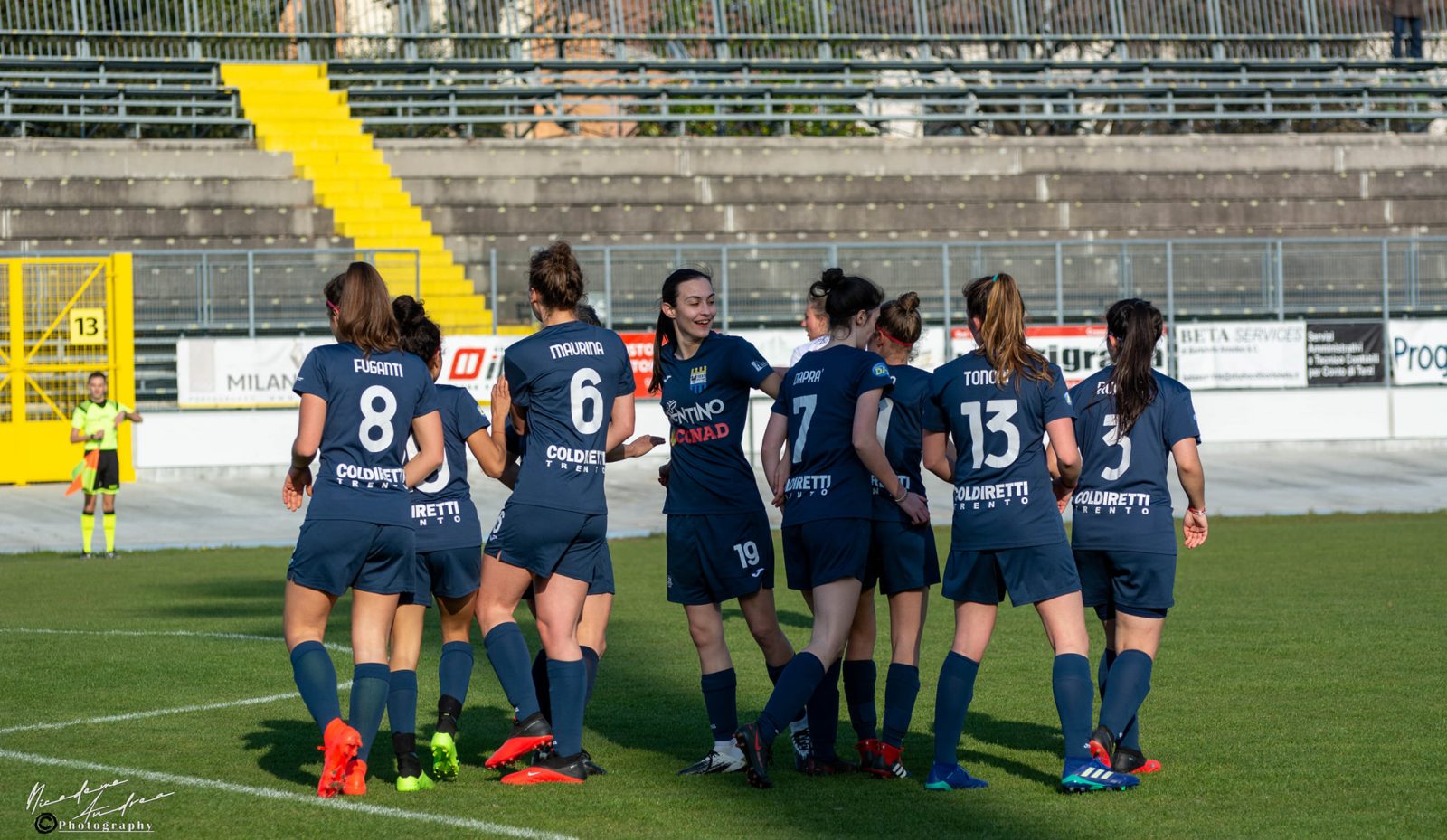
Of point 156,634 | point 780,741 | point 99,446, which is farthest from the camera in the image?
point 99,446

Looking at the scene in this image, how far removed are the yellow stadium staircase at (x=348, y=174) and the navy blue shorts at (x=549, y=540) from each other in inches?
704

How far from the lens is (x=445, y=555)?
6660mm

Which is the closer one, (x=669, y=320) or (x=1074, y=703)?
(x=1074, y=703)

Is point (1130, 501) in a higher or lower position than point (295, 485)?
lower

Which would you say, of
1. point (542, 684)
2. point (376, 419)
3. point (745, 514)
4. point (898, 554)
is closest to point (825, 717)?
point (898, 554)

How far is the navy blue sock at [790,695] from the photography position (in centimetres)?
601

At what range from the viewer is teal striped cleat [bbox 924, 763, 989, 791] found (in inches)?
240

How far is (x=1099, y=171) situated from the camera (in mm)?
29422

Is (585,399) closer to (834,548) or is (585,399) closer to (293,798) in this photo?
(834,548)

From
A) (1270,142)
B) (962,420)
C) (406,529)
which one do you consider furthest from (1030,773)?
(1270,142)

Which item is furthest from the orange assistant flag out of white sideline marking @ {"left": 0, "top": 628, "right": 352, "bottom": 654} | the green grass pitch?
white sideline marking @ {"left": 0, "top": 628, "right": 352, "bottom": 654}

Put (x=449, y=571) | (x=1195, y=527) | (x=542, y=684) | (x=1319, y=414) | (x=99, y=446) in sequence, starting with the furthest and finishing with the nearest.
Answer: (x=1319, y=414) < (x=99, y=446) < (x=542, y=684) < (x=449, y=571) < (x=1195, y=527)

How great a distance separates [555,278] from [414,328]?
0.76 m

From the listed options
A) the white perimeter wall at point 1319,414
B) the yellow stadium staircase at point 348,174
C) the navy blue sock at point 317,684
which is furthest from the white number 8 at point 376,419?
the white perimeter wall at point 1319,414
